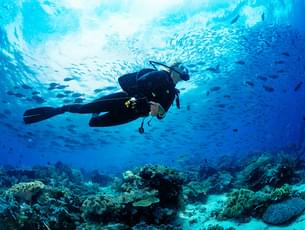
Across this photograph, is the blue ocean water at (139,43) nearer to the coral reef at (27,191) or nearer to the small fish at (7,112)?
the small fish at (7,112)

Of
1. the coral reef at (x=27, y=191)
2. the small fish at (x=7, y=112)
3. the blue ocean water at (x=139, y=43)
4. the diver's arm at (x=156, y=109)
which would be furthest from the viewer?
the small fish at (x=7, y=112)

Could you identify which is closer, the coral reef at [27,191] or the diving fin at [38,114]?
the diving fin at [38,114]

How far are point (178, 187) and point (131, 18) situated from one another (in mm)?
14391

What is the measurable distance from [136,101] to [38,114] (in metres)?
2.33

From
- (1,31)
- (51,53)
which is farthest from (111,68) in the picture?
(1,31)

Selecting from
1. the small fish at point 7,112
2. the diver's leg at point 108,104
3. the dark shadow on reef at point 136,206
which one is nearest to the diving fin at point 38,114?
the diver's leg at point 108,104

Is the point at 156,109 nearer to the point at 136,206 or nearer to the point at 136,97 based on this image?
the point at 136,97

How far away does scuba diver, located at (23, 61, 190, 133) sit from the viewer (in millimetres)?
5465

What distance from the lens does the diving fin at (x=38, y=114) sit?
612 cm

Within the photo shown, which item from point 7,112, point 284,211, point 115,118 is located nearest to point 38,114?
point 115,118

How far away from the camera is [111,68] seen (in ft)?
77.6

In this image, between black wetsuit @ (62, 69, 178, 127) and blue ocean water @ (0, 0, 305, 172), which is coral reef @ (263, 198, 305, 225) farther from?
blue ocean water @ (0, 0, 305, 172)

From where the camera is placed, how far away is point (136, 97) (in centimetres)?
555

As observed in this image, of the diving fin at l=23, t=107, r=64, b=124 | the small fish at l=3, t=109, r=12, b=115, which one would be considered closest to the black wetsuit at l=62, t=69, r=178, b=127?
the diving fin at l=23, t=107, r=64, b=124
